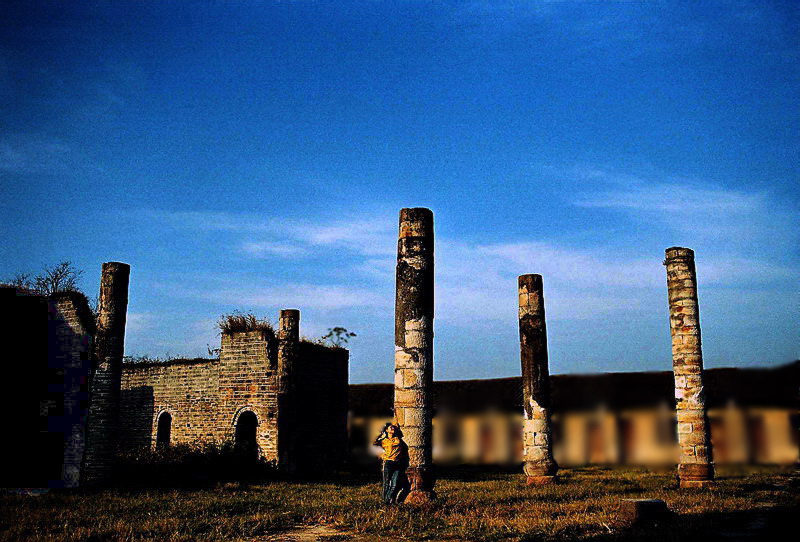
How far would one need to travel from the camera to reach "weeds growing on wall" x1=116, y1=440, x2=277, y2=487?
14.9m

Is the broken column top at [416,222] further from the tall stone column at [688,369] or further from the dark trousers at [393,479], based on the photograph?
the tall stone column at [688,369]

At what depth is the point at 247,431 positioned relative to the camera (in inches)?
770

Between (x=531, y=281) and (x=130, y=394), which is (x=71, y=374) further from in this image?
(x=531, y=281)

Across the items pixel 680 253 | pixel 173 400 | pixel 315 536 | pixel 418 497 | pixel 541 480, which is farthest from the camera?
pixel 173 400

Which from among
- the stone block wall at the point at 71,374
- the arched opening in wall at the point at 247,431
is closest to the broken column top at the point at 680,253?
the arched opening in wall at the point at 247,431

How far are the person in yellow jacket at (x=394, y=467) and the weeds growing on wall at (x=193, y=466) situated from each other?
5833 millimetres

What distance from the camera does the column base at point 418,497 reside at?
32.8 ft

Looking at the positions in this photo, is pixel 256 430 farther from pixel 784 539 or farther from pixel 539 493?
pixel 784 539

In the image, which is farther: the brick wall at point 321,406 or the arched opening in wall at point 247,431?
the brick wall at point 321,406

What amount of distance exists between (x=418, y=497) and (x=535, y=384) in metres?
6.20

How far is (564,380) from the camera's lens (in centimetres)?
2922

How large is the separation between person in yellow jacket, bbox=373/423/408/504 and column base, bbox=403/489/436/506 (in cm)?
14

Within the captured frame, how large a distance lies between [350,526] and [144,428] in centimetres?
1400

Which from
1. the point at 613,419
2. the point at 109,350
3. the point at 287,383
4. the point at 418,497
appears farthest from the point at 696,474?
the point at 109,350
